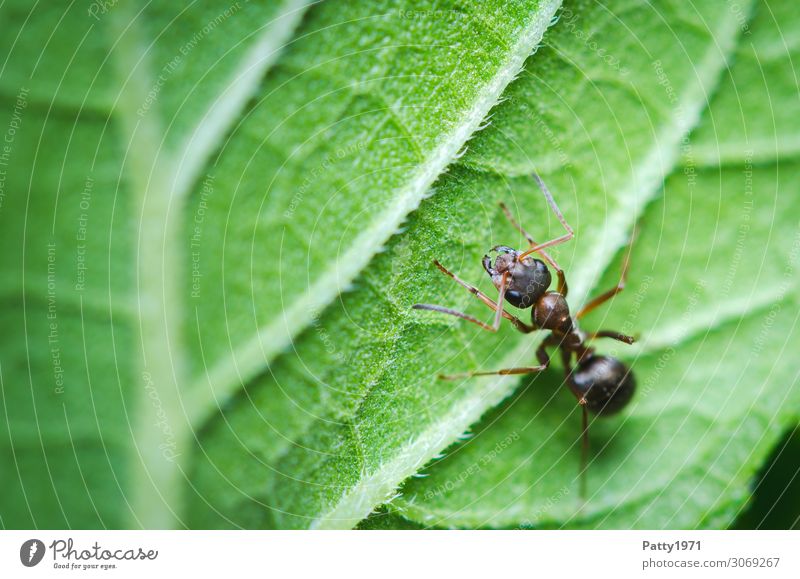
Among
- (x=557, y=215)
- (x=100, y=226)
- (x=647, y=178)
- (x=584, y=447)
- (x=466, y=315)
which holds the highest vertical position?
(x=647, y=178)

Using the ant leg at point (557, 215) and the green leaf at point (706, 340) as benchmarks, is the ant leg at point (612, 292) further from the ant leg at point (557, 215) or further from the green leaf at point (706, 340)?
the ant leg at point (557, 215)

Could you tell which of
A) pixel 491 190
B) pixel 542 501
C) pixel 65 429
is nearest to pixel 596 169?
pixel 491 190

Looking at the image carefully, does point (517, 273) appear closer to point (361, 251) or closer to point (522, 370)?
point (522, 370)

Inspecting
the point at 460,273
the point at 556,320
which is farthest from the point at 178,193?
the point at 556,320

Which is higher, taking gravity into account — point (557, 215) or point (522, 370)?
point (557, 215)

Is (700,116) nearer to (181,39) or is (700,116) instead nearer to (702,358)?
(702,358)

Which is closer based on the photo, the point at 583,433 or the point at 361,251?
the point at 361,251

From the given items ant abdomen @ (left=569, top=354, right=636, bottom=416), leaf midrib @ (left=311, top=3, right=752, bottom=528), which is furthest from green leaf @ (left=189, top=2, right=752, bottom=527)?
ant abdomen @ (left=569, top=354, right=636, bottom=416)

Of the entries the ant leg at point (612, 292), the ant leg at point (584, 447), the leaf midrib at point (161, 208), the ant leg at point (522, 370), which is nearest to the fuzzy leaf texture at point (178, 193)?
the leaf midrib at point (161, 208)
